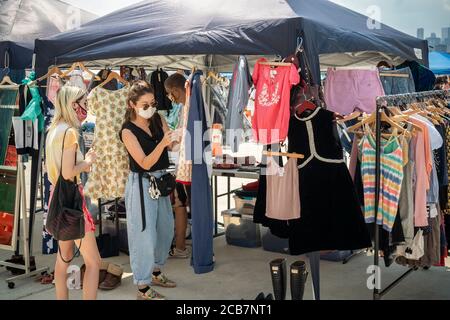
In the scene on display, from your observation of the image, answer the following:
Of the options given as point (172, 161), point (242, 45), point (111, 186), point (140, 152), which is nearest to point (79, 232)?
point (140, 152)

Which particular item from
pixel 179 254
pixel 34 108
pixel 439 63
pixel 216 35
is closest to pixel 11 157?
pixel 34 108

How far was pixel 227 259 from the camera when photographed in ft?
17.9

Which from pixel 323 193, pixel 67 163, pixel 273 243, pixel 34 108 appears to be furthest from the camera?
pixel 273 243

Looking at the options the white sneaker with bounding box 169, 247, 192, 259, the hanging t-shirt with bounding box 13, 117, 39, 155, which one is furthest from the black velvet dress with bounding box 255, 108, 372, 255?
the hanging t-shirt with bounding box 13, 117, 39, 155

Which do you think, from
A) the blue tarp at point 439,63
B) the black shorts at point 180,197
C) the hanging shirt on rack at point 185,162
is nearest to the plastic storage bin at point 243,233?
the black shorts at point 180,197

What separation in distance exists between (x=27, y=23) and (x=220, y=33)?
12.2 ft

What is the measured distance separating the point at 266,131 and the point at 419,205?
1.18 metres

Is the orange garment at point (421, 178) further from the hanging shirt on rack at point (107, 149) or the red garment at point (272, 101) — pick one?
the hanging shirt on rack at point (107, 149)

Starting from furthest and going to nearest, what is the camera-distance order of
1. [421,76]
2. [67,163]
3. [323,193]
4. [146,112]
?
[421,76], [146,112], [323,193], [67,163]

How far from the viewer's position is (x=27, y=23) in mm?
6738

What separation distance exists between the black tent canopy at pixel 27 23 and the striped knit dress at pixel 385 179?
3.80m

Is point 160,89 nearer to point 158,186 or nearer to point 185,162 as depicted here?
point 185,162

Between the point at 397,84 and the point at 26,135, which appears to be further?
the point at 397,84
